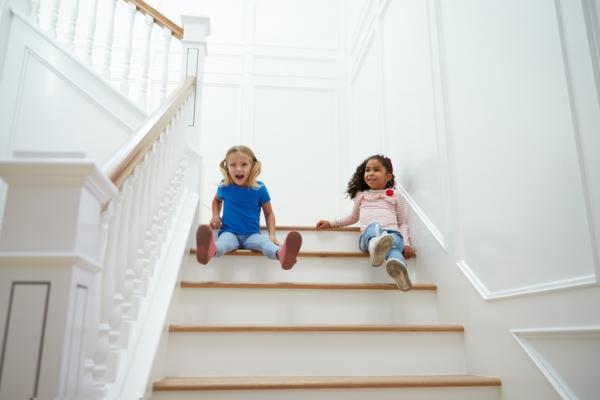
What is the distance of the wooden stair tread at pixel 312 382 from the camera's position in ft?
4.33

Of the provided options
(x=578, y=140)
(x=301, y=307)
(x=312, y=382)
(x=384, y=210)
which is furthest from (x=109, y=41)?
(x=578, y=140)

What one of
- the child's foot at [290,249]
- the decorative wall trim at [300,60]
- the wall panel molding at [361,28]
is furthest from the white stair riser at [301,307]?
the decorative wall trim at [300,60]

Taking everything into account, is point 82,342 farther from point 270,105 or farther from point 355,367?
point 270,105

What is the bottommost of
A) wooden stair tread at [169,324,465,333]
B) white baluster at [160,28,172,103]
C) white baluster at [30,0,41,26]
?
wooden stair tread at [169,324,465,333]

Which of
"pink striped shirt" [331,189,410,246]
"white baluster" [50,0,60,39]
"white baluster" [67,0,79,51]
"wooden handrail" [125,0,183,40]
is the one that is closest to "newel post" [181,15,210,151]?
"wooden handrail" [125,0,183,40]

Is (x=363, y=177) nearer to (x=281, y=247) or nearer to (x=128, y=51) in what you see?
(x=281, y=247)

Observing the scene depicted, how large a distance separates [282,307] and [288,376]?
13.2 inches

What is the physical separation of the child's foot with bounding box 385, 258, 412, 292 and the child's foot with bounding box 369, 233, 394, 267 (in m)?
0.11

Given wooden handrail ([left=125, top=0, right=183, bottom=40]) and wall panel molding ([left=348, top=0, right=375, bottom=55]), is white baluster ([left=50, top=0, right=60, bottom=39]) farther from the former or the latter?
wall panel molding ([left=348, top=0, right=375, bottom=55])

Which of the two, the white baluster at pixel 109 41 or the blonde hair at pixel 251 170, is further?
the white baluster at pixel 109 41

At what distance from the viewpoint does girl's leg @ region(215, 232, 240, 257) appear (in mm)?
2006

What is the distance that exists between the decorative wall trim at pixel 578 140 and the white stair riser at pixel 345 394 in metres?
0.57

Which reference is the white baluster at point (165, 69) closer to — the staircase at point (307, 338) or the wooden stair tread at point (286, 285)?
the staircase at point (307, 338)

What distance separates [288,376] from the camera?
59.6 inches
